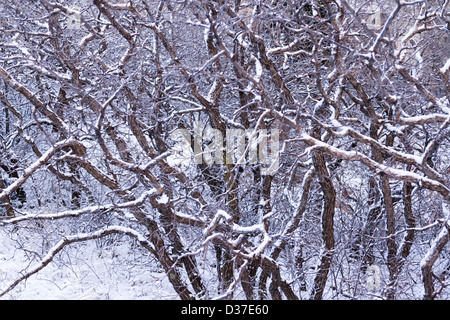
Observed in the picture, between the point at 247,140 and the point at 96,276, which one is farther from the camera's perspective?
the point at 96,276

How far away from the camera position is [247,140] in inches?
271

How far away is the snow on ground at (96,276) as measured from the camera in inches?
324

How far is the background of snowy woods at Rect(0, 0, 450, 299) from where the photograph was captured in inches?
212

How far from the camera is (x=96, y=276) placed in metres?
8.87

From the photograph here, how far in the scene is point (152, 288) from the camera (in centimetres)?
850

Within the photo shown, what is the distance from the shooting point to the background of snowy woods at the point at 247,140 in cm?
538

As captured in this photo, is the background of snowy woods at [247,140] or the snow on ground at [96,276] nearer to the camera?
the background of snowy woods at [247,140]

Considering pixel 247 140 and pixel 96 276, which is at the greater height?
pixel 247 140

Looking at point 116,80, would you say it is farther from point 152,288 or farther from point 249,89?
point 152,288

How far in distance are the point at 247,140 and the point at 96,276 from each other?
13.0ft

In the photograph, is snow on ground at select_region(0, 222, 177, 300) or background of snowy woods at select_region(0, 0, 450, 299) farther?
snow on ground at select_region(0, 222, 177, 300)

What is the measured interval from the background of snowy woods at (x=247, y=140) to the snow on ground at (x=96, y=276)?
0.05 m

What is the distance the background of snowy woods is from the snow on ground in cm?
5
